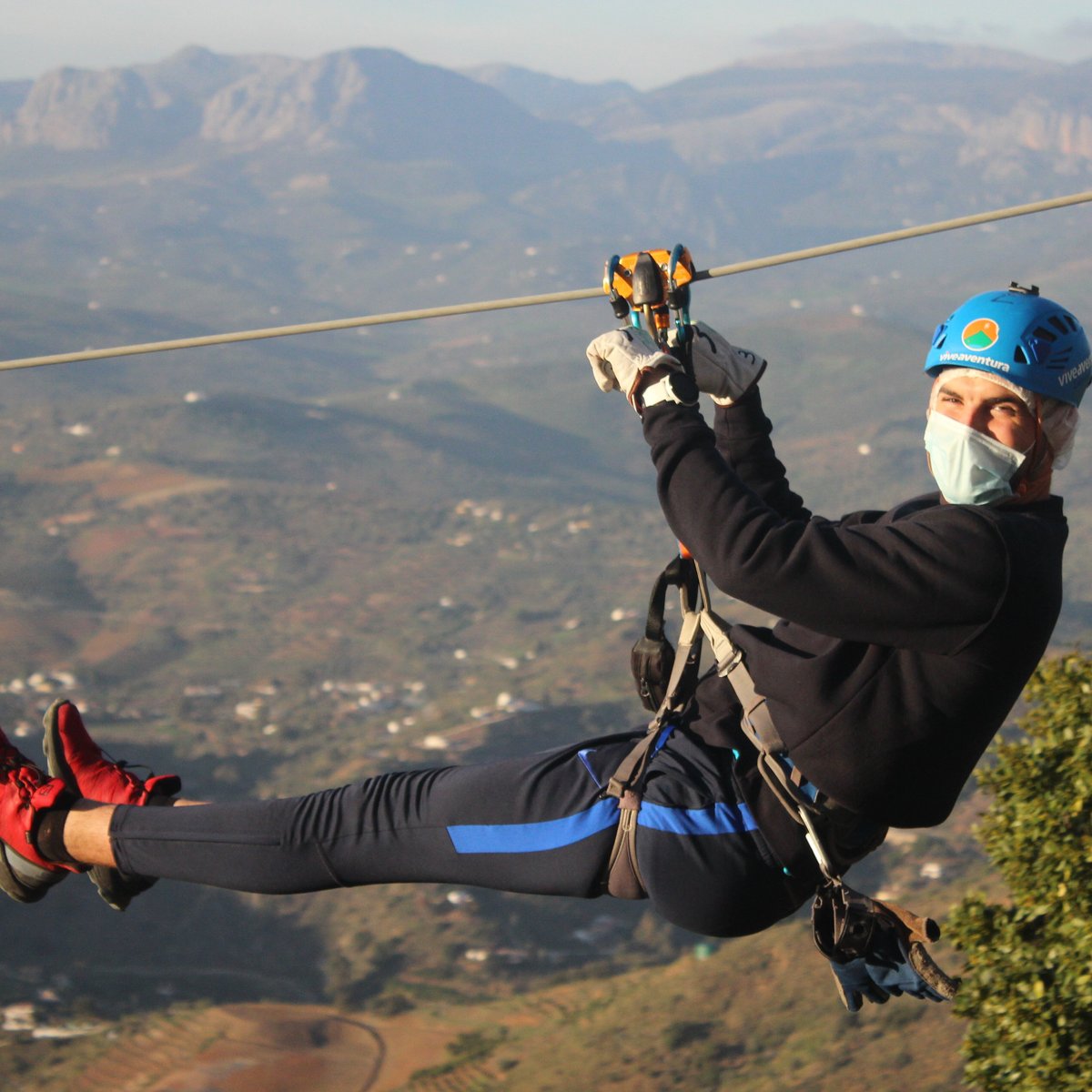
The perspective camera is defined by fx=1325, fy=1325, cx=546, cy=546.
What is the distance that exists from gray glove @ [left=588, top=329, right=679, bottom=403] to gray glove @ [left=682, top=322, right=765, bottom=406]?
13.9 inches

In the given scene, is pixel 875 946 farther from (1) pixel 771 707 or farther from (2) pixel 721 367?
(2) pixel 721 367

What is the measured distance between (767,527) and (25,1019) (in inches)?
2468

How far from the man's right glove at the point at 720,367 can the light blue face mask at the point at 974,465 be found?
2.86 ft

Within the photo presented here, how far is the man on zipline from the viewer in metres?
2.94

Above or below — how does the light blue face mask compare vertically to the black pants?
above

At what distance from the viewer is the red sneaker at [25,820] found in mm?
3928

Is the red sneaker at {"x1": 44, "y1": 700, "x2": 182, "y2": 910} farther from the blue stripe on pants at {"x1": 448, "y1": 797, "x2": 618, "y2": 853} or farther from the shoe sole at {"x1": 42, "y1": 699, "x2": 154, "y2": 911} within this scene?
the blue stripe on pants at {"x1": 448, "y1": 797, "x2": 618, "y2": 853}

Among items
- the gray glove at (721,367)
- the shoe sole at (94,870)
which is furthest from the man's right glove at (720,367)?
the shoe sole at (94,870)

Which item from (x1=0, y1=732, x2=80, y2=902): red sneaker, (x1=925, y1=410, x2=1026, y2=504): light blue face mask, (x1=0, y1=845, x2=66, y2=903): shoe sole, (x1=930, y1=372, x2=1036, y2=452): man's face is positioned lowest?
(x1=0, y1=845, x2=66, y2=903): shoe sole

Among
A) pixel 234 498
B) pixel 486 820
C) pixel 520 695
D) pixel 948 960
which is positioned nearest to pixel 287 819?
pixel 486 820

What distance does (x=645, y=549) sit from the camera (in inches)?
6831

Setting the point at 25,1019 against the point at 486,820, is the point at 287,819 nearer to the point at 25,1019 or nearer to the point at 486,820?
the point at 486,820

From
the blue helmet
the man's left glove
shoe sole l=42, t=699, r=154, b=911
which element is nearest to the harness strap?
the man's left glove

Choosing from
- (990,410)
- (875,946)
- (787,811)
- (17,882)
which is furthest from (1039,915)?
Result: (17,882)
